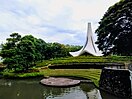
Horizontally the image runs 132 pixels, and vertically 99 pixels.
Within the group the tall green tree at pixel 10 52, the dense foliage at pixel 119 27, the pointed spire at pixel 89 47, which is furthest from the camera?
the pointed spire at pixel 89 47

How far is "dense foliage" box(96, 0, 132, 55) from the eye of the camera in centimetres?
3566

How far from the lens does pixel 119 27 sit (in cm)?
3666

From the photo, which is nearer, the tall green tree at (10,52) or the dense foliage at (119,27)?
the tall green tree at (10,52)

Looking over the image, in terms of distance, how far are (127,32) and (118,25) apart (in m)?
1.92

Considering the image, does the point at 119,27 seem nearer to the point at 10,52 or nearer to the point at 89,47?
the point at 89,47

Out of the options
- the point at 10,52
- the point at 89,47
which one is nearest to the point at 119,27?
the point at 89,47

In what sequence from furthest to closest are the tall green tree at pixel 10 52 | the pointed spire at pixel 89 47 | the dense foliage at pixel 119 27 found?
the pointed spire at pixel 89 47
the dense foliage at pixel 119 27
the tall green tree at pixel 10 52

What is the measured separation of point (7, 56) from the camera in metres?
32.4

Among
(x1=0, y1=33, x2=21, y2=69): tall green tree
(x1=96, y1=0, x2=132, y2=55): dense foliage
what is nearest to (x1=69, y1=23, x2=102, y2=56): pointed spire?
(x1=96, y1=0, x2=132, y2=55): dense foliage

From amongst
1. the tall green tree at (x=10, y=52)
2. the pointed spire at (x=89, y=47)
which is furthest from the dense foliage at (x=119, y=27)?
the tall green tree at (x=10, y=52)

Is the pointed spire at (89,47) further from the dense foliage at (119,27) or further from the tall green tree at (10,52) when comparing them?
the tall green tree at (10,52)

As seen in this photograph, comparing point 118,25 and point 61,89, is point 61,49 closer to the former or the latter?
point 118,25

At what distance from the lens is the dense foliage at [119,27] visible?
117ft

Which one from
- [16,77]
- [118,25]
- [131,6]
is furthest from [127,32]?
[16,77]
